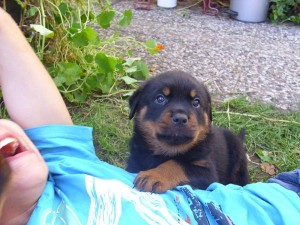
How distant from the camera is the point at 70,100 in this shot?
11.3 ft

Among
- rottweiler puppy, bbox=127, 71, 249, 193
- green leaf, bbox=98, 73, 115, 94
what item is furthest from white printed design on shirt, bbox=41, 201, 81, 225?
green leaf, bbox=98, 73, 115, 94

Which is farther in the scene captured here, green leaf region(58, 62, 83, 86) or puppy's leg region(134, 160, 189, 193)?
green leaf region(58, 62, 83, 86)

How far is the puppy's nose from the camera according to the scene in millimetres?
2371

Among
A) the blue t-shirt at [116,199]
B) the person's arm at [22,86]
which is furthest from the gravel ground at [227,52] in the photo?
the person's arm at [22,86]

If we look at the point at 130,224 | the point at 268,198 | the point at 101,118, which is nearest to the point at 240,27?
the point at 101,118

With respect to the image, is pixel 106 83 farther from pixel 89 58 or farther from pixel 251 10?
pixel 251 10

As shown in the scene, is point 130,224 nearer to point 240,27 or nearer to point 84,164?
point 84,164

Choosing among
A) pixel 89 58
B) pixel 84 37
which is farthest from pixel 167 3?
pixel 84 37

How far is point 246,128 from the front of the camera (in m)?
3.32

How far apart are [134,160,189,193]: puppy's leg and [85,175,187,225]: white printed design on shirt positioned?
10.2 inches

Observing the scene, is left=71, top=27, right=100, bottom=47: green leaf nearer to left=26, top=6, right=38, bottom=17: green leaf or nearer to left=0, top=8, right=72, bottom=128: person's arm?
left=26, top=6, right=38, bottom=17: green leaf

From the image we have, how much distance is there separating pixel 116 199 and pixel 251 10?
4353 millimetres

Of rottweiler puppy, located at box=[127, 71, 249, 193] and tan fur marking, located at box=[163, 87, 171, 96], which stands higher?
tan fur marking, located at box=[163, 87, 171, 96]

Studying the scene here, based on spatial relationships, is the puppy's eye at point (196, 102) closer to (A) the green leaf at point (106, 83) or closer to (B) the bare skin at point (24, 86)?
(B) the bare skin at point (24, 86)
